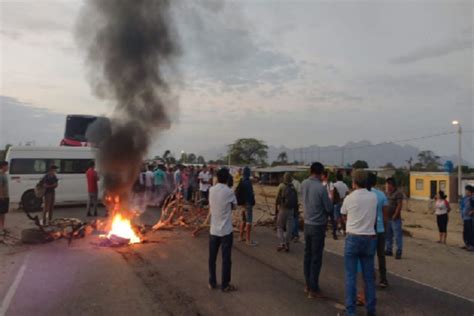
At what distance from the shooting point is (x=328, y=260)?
7.49 metres

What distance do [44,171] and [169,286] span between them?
34.4 ft

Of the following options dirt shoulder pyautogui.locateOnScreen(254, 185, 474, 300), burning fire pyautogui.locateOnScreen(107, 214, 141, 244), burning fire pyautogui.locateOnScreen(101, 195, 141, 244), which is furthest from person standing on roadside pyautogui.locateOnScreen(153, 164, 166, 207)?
dirt shoulder pyautogui.locateOnScreen(254, 185, 474, 300)

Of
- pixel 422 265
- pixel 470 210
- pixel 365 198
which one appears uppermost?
pixel 365 198

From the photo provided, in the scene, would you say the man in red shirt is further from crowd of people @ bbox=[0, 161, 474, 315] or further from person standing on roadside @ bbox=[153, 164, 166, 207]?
crowd of people @ bbox=[0, 161, 474, 315]

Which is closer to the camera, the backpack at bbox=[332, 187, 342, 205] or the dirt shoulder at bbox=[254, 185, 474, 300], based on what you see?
the dirt shoulder at bbox=[254, 185, 474, 300]

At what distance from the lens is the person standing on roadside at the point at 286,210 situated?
8164 mm

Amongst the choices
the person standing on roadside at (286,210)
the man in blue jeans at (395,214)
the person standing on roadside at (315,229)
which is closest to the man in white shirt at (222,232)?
the person standing on roadside at (315,229)

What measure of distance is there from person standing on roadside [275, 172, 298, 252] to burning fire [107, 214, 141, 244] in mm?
3285

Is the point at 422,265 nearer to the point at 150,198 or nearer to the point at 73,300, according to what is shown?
the point at 73,300

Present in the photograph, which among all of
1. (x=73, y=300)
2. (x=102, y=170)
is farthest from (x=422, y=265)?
(x=102, y=170)

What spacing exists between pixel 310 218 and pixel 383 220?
130cm

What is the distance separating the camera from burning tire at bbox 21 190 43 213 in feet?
44.9

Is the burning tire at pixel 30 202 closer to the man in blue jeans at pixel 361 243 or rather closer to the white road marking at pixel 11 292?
the white road marking at pixel 11 292

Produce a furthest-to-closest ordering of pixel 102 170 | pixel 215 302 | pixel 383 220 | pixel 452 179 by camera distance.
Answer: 1. pixel 452 179
2. pixel 102 170
3. pixel 383 220
4. pixel 215 302
